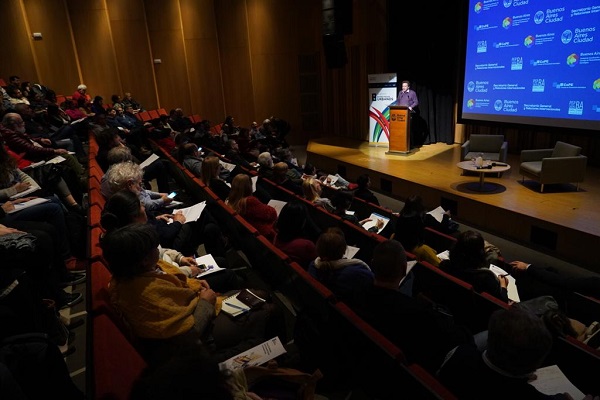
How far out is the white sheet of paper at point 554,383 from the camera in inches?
62.1

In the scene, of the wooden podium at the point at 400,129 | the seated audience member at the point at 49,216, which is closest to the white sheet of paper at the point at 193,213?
the seated audience member at the point at 49,216

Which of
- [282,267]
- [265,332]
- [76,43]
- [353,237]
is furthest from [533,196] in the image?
[76,43]

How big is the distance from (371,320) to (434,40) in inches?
279

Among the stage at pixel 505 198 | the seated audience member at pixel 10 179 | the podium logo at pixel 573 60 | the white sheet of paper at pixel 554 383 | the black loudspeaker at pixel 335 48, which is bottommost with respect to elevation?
the stage at pixel 505 198

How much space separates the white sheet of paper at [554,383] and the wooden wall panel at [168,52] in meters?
10.7

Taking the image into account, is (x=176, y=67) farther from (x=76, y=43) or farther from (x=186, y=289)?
(x=186, y=289)

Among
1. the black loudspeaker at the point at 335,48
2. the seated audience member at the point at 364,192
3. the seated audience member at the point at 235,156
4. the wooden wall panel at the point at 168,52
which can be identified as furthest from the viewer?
the wooden wall panel at the point at 168,52

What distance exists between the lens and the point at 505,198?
4.61m

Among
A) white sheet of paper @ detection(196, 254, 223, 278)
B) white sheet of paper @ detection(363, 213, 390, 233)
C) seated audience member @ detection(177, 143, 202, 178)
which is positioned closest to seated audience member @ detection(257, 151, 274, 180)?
seated audience member @ detection(177, 143, 202, 178)

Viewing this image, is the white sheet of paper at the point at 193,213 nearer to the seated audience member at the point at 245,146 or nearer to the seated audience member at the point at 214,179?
the seated audience member at the point at 214,179

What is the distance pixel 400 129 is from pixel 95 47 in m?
7.90

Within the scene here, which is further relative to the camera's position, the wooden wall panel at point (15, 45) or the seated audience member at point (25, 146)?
the wooden wall panel at point (15, 45)

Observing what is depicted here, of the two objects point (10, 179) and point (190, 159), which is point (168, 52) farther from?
point (10, 179)

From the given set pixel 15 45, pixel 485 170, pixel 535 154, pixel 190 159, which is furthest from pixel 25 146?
pixel 15 45
